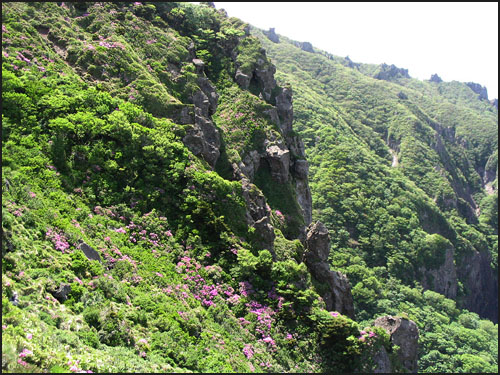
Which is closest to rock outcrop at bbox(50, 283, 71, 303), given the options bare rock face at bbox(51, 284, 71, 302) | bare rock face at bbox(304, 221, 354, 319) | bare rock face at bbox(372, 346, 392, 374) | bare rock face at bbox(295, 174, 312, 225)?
bare rock face at bbox(51, 284, 71, 302)

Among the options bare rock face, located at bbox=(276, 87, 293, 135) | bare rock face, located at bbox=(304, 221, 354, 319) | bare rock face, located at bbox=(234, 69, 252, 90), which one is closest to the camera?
bare rock face, located at bbox=(304, 221, 354, 319)

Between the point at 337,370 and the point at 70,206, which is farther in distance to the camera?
the point at 337,370

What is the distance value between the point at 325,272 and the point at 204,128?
55.6 ft

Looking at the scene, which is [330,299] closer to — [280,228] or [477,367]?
[280,228]

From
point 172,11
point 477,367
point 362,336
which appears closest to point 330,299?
point 362,336

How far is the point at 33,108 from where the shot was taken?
23391 mm

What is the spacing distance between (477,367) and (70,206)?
81.7 metres

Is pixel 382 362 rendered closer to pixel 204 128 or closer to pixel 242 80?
pixel 204 128

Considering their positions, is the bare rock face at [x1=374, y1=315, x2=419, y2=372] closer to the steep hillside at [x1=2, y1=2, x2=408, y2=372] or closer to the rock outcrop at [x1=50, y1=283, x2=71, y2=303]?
the steep hillside at [x1=2, y1=2, x2=408, y2=372]

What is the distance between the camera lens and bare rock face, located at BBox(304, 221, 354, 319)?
30.4 metres

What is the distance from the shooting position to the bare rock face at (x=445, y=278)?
331 ft

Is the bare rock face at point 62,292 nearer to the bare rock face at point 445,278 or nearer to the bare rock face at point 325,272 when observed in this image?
the bare rock face at point 325,272

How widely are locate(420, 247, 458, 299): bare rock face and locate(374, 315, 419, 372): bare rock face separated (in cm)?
7971

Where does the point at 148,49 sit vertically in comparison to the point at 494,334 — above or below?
above
